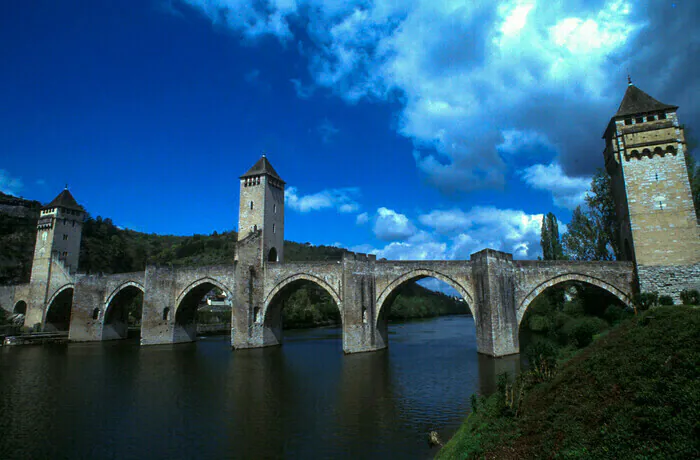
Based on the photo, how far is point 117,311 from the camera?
1545 inches

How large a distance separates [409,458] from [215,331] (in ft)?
128

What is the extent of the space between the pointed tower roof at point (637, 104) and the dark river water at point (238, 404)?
16.9 metres

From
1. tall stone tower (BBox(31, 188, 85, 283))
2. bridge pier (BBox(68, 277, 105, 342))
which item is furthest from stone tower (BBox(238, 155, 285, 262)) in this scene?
tall stone tower (BBox(31, 188, 85, 283))

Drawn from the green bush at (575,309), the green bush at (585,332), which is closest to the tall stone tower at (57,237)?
the green bush at (585,332)

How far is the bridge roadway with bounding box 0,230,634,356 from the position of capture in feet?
79.4

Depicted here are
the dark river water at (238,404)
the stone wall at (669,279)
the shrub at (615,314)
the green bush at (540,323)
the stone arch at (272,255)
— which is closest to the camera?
the dark river water at (238,404)

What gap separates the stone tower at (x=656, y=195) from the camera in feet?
74.2

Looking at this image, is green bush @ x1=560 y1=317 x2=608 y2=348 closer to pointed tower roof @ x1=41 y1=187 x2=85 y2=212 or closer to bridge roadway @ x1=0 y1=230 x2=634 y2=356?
bridge roadway @ x1=0 y1=230 x2=634 y2=356

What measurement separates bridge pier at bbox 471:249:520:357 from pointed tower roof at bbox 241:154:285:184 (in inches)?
697

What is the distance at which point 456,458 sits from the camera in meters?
7.84

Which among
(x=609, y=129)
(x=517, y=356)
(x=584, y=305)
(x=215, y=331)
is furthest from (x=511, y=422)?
(x=215, y=331)

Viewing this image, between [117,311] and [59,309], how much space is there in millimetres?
9340

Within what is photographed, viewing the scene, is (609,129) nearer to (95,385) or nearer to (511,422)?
(511,422)

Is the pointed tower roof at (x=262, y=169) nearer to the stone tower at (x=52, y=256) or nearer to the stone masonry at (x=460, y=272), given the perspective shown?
the stone masonry at (x=460, y=272)
